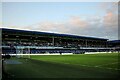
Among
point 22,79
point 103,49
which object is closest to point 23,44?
point 103,49

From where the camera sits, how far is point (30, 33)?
55344mm

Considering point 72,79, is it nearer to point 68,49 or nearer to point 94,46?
point 68,49

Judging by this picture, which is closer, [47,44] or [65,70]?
[65,70]

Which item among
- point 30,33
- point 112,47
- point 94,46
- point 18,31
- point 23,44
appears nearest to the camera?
point 18,31

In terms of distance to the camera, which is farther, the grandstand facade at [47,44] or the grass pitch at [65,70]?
the grandstand facade at [47,44]

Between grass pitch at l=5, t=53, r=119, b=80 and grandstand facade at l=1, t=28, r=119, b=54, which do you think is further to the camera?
grandstand facade at l=1, t=28, r=119, b=54

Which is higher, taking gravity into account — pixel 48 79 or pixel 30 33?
pixel 30 33

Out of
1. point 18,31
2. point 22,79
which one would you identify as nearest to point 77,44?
point 18,31

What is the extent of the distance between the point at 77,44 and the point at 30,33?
35.7 metres

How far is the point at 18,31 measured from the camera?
50.8m

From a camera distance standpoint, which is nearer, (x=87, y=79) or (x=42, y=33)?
(x=87, y=79)

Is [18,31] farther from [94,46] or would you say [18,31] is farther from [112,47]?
[112,47]

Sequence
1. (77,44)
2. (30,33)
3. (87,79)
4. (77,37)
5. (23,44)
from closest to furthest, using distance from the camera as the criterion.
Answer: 1. (87,79)
2. (30,33)
3. (77,37)
4. (23,44)
5. (77,44)

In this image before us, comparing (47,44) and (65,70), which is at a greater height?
(47,44)
